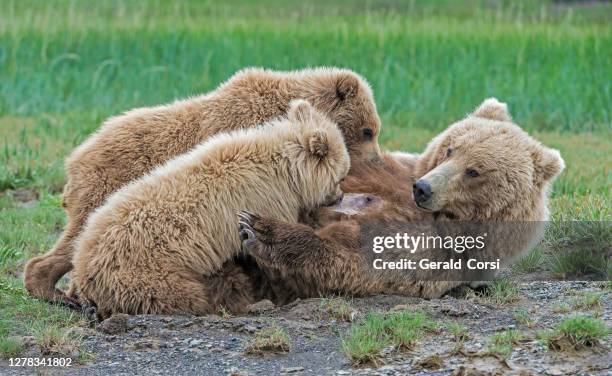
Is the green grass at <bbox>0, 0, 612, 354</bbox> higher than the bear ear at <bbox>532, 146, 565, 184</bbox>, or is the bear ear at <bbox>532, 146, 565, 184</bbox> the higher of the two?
the bear ear at <bbox>532, 146, 565, 184</bbox>

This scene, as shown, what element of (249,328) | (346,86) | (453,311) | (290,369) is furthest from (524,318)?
(346,86)

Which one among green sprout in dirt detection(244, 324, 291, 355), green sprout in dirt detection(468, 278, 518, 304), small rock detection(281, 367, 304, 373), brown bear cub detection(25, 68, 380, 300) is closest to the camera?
small rock detection(281, 367, 304, 373)

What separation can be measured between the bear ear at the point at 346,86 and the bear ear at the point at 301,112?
2.62 ft

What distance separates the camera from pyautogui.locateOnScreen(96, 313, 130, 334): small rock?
5.75 metres

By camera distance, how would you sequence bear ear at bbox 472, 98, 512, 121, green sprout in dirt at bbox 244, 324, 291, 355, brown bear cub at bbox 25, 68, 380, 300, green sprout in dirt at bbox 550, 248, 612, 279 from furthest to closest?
bear ear at bbox 472, 98, 512, 121 < green sprout in dirt at bbox 550, 248, 612, 279 < brown bear cub at bbox 25, 68, 380, 300 < green sprout in dirt at bbox 244, 324, 291, 355

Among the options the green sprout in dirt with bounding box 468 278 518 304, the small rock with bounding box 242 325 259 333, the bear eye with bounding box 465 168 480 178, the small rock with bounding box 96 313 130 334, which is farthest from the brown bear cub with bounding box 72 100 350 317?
the green sprout in dirt with bounding box 468 278 518 304

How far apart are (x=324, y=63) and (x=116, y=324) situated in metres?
8.56

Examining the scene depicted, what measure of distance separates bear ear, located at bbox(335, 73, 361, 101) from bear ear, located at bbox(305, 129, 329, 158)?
3.64ft

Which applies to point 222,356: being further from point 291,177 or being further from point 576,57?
point 576,57

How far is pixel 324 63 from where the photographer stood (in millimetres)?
13938

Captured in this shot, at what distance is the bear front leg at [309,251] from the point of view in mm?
6078

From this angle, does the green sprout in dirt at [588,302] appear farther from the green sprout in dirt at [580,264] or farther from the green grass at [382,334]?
the green sprout in dirt at [580,264]

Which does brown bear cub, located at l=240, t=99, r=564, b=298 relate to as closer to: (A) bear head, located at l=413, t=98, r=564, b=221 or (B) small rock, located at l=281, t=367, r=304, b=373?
(A) bear head, located at l=413, t=98, r=564, b=221

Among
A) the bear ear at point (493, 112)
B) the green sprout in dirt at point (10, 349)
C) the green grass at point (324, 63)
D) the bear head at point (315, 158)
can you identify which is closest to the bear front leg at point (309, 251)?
the bear head at point (315, 158)
